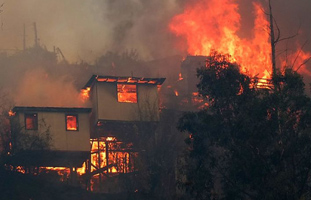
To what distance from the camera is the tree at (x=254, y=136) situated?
26.0 meters

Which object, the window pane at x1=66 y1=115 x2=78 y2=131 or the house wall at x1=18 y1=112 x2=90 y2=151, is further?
the window pane at x1=66 y1=115 x2=78 y2=131

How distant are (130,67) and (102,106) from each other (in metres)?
32.6

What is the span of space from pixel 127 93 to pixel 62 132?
716cm

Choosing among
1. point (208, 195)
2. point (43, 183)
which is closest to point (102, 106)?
point (43, 183)

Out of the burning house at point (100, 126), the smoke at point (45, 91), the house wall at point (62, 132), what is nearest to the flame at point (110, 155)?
the burning house at point (100, 126)

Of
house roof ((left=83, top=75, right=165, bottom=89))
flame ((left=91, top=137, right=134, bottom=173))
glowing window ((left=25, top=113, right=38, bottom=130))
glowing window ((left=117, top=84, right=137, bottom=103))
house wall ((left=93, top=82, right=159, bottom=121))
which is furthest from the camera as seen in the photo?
glowing window ((left=117, top=84, right=137, bottom=103))

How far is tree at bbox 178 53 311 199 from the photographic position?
26031 mm

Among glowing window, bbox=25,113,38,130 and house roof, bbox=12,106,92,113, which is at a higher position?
house roof, bbox=12,106,92,113

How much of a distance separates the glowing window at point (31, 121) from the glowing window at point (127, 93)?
25.5 feet

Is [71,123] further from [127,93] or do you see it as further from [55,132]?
[127,93]

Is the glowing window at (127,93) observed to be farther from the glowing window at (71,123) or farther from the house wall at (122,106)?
the glowing window at (71,123)

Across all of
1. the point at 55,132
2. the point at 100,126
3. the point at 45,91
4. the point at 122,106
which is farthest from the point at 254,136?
the point at 45,91

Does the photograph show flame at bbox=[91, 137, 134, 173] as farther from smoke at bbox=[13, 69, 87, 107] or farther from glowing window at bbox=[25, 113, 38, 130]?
smoke at bbox=[13, 69, 87, 107]

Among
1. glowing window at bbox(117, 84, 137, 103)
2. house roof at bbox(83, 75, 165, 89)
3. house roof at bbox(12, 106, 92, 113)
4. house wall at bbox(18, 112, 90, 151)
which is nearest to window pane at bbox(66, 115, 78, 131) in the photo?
house wall at bbox(18, 112, 90, 151)
